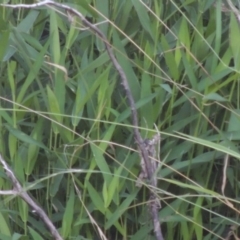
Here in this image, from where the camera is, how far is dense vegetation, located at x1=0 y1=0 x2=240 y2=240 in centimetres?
102

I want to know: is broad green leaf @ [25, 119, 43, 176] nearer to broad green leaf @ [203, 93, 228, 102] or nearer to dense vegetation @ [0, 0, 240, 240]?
dense vegetation @ [0, 0, 240, 240]

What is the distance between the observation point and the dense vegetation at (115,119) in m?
1.02

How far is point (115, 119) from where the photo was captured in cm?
105

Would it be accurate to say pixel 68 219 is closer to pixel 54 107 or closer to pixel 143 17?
pixel 54 107

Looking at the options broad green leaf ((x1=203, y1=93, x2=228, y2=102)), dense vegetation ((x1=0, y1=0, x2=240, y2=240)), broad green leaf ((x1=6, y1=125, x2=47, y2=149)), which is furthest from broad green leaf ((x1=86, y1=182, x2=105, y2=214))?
broad green leaf ((x1=203, y1=93, x2=228, y2=102))

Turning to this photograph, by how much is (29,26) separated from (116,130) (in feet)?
0.88

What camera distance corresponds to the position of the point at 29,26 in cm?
111

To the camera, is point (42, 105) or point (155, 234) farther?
point (42, 105)

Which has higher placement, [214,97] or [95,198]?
[214,97]

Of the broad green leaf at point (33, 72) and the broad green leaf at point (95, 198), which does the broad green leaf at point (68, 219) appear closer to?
the broad green leaf at point (95, 198)

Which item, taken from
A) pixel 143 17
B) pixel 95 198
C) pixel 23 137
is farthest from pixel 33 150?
pixel 143 17

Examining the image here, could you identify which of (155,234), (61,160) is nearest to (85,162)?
(61,160)

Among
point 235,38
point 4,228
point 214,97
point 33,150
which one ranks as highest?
point 235,38

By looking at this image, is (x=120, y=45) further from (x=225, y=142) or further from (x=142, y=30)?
(x=225, y=142)
